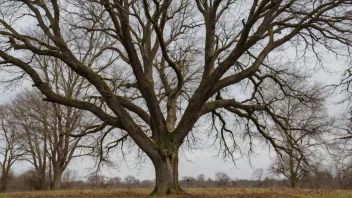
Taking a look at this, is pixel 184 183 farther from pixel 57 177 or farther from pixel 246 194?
pixel 246 194

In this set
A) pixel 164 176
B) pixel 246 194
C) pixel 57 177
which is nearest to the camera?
pixel 164 176

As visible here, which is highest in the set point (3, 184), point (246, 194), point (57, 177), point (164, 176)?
point (57, 177)

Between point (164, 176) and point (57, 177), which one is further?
point (57, 177)

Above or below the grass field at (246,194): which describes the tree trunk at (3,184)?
above

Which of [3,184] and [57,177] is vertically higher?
[57,177]

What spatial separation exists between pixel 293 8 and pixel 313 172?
6226mm

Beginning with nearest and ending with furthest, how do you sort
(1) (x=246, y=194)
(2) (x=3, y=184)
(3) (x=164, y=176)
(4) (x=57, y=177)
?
(3) (x=164, y=176) → (1) (x=246, y=194) → (4) (x=57, y=177) → (2) (x=3, y=184)

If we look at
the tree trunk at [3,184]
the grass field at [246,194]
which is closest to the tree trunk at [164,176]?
the grass field at [246,194]

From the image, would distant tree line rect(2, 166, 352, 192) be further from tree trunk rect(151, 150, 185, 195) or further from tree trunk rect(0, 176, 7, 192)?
tree trunk rect(151, 150, 185, 195)

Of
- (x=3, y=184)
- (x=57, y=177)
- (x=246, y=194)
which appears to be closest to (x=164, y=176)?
(x=246, y=194)

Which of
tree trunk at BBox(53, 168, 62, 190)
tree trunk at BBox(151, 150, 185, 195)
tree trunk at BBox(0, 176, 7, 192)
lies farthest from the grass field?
tree trunk at BBox(0, 176, 7, 192)

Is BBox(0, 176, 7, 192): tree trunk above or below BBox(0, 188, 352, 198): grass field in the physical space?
above

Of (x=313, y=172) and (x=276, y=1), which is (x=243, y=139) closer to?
(x=313, y=172)

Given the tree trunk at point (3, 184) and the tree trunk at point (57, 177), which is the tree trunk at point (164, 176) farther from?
the tree trunk at point (3, 184)
